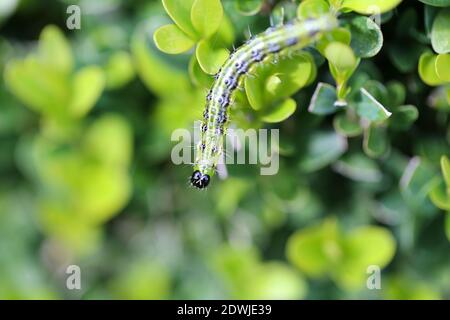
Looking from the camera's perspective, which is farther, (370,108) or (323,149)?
(323,149)

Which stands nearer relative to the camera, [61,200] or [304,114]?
[304,114]

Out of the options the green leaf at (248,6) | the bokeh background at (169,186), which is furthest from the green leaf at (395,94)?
the green leaf at (248,6)

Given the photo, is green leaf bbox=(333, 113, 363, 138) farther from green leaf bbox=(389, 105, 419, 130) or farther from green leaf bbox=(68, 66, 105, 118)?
green leaf bbox=(68, 66, 105, 118)

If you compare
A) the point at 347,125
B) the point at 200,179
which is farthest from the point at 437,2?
the point at 200,179

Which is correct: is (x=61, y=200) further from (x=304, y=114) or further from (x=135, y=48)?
(x=304, y=114)

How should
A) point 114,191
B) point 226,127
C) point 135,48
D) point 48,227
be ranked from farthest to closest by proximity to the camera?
point 48,227 < point 114,191 < point 135,48 < point 226,127

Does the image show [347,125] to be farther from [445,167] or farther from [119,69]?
[119,69]

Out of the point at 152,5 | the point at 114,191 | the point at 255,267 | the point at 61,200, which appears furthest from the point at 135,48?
the point at 255,267
